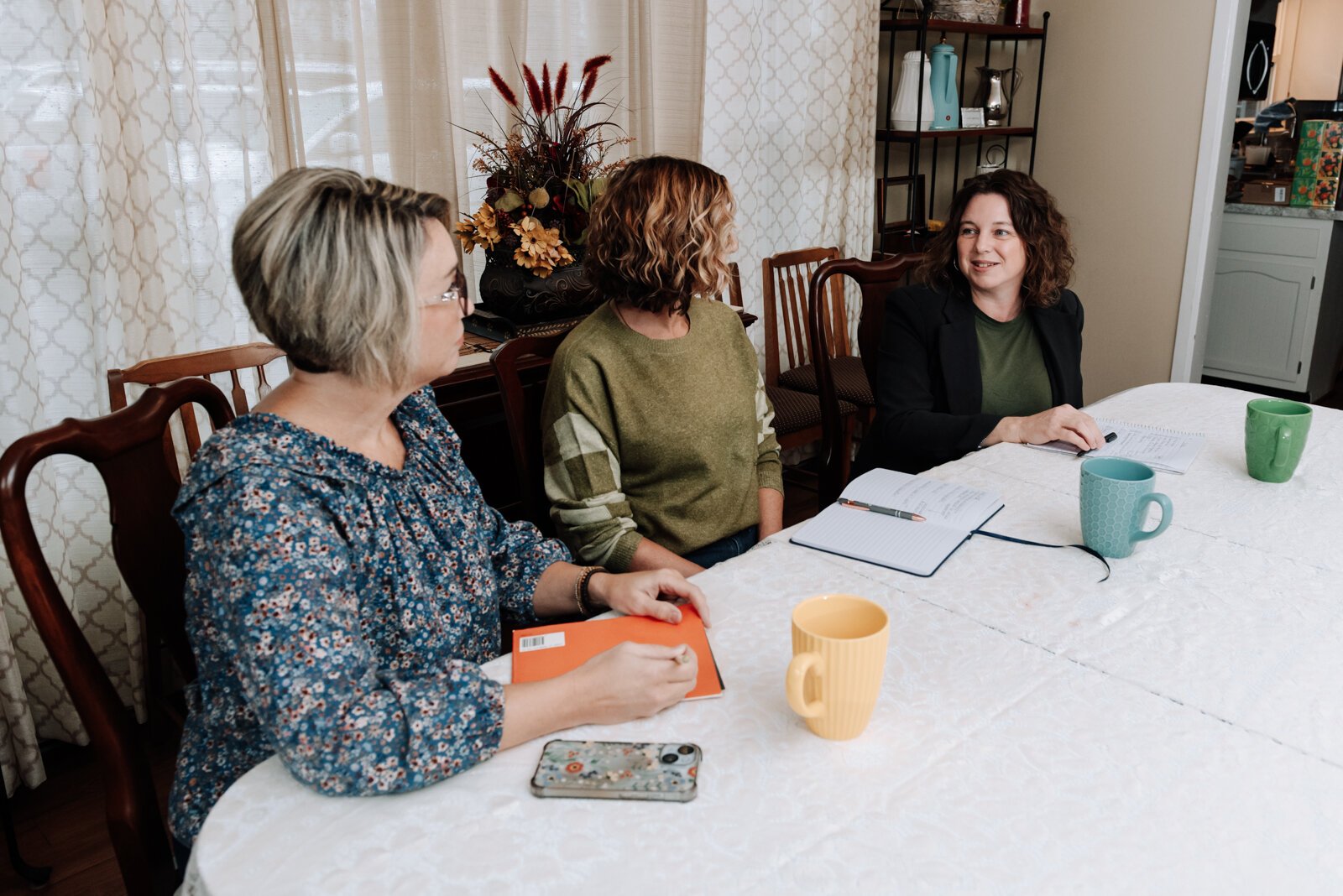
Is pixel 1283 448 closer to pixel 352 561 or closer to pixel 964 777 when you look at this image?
pixel 964 777

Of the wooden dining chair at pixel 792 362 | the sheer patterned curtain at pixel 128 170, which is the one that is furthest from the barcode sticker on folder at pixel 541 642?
the wooden dining chair at pixel 792 362

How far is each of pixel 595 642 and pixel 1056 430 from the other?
0.94 meters

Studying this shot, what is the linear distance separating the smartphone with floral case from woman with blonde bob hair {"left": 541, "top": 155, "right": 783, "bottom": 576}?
2.33 feet

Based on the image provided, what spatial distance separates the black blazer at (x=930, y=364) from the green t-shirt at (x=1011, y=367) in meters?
0.02

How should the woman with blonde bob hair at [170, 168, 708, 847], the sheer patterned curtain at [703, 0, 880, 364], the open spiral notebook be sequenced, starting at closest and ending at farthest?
the woman with blonde bob hair at [170, 168, 708, 847]
the open spiral notebook
the sheer patterned curtain at [703, 0, 880, 364]

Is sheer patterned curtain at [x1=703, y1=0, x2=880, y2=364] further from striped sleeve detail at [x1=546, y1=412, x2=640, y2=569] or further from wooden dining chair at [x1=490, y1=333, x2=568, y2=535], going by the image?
striped sleeve detail at [x1=546, y1=412, x2=640, y2=569]

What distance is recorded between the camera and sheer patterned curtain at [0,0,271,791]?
183 centimetres

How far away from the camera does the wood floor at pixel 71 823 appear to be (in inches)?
69.0

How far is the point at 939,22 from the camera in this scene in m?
3.25

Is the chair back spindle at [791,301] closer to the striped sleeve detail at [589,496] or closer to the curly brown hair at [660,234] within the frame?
the curly brown hair at [660,234]

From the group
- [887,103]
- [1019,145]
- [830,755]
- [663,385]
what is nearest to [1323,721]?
[830,755]

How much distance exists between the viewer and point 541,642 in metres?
1.01

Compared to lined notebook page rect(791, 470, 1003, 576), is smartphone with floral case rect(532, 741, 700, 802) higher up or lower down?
lower down

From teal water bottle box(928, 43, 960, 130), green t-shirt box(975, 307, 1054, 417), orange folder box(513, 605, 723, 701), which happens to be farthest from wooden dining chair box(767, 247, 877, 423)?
orange folder box(513, 605, 723, 701)
